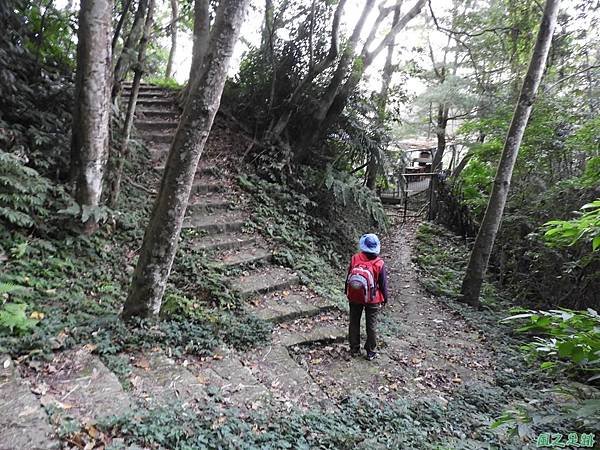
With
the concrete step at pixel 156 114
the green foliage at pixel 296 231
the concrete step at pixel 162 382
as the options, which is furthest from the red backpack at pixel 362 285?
the concrete step at pixel 156 114

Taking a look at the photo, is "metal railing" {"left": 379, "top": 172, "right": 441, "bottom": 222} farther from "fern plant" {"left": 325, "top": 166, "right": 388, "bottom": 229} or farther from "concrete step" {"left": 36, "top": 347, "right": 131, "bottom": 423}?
"concrete step" {"left": 36, "top": 347, "right": 131, "bottom": 423}

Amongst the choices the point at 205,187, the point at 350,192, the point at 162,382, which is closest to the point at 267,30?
the point at 205,187

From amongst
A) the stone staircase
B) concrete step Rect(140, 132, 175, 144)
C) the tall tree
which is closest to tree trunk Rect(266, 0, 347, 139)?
the tall tree

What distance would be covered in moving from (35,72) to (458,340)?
7403mm

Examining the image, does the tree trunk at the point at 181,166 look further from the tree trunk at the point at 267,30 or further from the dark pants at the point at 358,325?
the tree trunk at the point at 267,30

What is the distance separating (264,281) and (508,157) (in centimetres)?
473

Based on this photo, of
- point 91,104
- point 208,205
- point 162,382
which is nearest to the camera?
point 162,382

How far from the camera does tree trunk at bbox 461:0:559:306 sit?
6695 millimetres

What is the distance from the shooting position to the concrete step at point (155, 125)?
844cm

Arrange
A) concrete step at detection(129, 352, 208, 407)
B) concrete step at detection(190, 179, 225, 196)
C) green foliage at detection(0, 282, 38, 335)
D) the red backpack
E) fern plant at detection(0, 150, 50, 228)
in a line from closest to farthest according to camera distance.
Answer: concrete step at detection(129, 352, 208, 407)
green foliage at detection(0, 282, 38, 335)
fern plant at detection(0, 150, 50, 228)
the red backpack
concrete step at detection(190, 179, 225, 196)

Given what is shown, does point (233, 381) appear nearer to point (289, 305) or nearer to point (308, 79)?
point (289, 305)

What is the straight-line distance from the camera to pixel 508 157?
7.20 meters

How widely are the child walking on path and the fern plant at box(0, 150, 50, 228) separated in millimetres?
3676

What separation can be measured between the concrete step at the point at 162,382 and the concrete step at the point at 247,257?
7.36 feet
